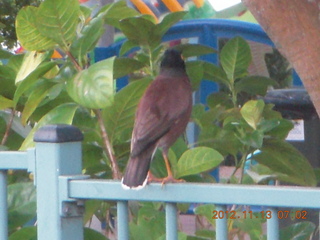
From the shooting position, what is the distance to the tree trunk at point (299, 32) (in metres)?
2.09

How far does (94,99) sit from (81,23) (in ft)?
2.37

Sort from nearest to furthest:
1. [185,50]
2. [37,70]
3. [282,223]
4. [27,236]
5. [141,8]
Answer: [27,236] < [37,70] < [185,50] < [282,223] < [141,8]

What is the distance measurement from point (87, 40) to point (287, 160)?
3.37ft

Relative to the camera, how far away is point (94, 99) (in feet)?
7.63

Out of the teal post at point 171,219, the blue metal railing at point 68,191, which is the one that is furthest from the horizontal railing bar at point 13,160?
the teal post at point 171,219

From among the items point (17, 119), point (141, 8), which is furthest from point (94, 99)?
point (141, 8)

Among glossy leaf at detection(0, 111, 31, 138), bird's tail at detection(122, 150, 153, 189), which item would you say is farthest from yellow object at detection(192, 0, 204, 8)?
bird's tail at detection(122, 150, 153, 189)

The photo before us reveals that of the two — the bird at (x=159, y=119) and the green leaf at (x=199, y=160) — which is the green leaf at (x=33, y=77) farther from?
the green leaf at (x=199, y=160)

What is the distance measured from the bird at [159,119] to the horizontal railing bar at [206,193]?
8 centimetres

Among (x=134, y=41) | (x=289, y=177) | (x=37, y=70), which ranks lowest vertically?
(x=289, y=177)

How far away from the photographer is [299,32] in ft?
6.93

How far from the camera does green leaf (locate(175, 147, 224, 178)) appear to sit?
2412 millimetres

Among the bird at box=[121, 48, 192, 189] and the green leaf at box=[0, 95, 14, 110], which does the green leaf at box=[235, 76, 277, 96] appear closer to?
the bird at box=[121, 48, 192, 189]

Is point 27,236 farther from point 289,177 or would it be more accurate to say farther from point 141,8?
point 141,8
